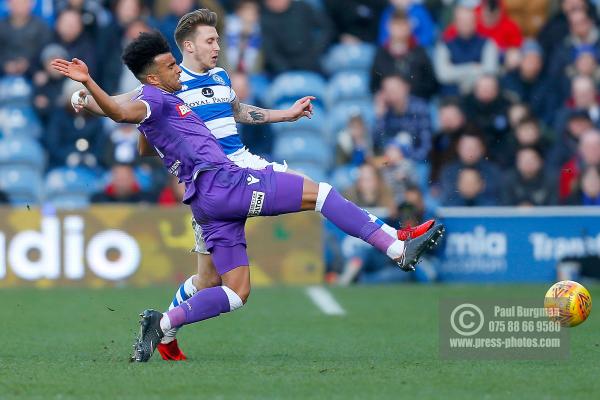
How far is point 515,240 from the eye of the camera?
13.7 metres

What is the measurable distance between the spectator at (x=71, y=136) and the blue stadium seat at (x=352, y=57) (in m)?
2.97

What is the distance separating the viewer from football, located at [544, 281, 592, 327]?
26.6 ft

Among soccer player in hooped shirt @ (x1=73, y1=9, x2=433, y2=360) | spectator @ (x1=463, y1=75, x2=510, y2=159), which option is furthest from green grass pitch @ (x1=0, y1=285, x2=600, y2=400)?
spectator @ (x1=463, y1=75, x2=510, y2=159)

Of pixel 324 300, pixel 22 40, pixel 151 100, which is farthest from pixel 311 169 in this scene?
pixel 151 100

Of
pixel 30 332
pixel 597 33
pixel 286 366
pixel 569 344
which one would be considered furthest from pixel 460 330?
pixel 597 33

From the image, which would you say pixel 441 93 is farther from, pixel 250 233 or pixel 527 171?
pixel 250 233

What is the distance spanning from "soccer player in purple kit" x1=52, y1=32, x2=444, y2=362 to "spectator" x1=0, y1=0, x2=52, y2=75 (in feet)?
26.5

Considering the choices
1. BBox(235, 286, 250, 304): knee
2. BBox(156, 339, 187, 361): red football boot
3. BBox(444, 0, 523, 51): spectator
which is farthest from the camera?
BBox(444, 0, 523, 51): spectator

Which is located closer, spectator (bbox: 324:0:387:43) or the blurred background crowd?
the blurred background crowd

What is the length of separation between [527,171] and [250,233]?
296 cm

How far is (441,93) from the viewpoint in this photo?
1530 cm

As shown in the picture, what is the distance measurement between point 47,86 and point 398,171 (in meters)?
4.21

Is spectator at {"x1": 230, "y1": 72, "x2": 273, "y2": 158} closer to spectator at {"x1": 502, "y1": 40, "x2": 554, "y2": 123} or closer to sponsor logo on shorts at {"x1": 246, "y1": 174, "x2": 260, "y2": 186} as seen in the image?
spectator at {"x1": 502, "y1": 40, "x2": 554, "y2": 123}

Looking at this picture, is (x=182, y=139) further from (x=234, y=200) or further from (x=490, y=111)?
(x=490, y=111)
